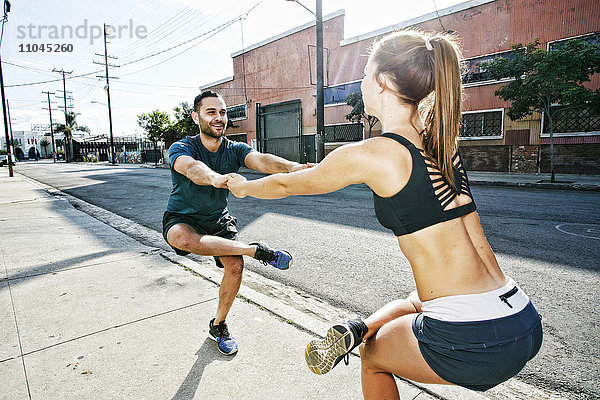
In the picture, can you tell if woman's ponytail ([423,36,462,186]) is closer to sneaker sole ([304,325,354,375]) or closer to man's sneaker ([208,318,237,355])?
sneaker sole ([304,325,354,375])

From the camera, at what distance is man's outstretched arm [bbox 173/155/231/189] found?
2.48 meters

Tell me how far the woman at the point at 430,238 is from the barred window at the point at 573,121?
57.1 feet

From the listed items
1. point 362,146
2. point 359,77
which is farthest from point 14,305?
point 359,77

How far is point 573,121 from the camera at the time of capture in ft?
52.6

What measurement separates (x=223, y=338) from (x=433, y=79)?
2.29 m

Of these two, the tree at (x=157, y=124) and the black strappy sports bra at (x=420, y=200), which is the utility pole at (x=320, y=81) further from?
the tree at (x=157, y=124)

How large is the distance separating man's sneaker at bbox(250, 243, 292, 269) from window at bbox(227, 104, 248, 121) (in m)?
32.2

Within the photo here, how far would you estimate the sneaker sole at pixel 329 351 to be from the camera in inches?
60.4

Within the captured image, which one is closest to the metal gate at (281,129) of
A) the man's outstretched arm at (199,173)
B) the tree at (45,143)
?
the man's outstretched arm at (199,173)

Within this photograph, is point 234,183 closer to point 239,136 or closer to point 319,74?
point 319,74

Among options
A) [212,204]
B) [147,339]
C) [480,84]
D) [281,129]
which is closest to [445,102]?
[212,204]

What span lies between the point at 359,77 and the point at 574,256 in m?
20.5

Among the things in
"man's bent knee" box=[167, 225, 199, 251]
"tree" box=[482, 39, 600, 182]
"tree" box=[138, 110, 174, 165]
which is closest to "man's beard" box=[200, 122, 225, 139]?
"man's bent knee" box=[167, 225, 199, 251]

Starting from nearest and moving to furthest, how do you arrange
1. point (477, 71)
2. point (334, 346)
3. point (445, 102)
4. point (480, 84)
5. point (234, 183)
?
point (445, 102) < point (334, 346) < point (234, 183) < point (480, 84) < point (477, 71)
